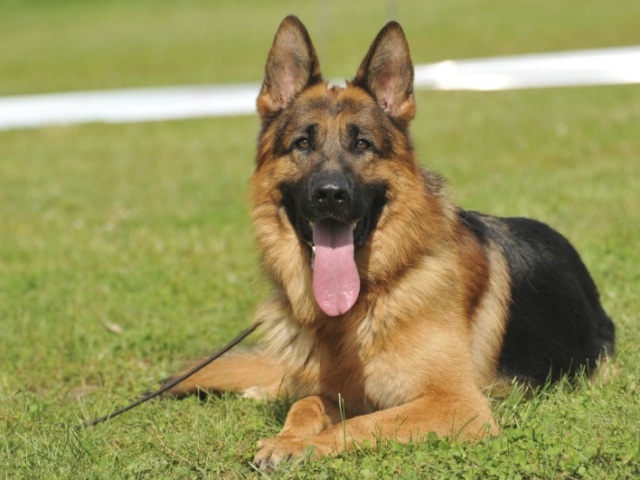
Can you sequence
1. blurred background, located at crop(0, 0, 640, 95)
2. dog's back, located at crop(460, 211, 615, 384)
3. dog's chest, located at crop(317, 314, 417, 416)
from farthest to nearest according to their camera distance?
1. blurred background, located at crop(0, 0, 640, 95)
2. dog's back, located at crop(460, 211, 615, 384)
3. dog's chest, located at crop(317, 314, 417, 416)

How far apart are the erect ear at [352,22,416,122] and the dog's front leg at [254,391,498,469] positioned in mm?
1650

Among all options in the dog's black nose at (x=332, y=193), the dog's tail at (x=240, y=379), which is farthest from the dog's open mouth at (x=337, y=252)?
the dog's tail at (x=240, y=379)

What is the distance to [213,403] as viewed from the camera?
5.27 m

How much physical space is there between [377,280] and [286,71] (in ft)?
4.44

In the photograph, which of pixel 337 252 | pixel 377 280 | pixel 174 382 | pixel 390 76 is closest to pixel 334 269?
pixel 337 252

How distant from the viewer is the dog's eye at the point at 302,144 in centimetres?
484

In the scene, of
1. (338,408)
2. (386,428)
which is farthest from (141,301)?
(386,428)

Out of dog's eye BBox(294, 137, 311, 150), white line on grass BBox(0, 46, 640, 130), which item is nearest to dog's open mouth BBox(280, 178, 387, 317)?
dog's eye BBox(294, 137, 311, 150)

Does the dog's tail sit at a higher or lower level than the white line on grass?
lower

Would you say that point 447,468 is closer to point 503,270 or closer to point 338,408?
point 338,408

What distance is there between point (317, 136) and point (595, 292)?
2.26 metres

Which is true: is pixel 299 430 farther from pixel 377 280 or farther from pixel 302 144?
pixel 302 144

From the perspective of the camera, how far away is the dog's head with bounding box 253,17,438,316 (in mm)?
4629

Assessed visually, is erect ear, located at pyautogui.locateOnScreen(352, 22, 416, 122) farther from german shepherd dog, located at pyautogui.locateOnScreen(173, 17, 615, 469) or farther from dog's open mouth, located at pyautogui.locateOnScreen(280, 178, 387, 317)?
dog's open mouth, located at pyautogui.locateOnScreen(280, 178, 387, 317)
